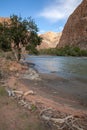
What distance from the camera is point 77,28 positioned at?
561ft

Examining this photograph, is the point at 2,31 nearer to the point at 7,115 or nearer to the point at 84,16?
the point at 7,115

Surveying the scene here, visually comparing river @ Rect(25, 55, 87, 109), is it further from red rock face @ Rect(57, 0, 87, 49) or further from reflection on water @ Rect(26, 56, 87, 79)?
red rock face @ Rect(57, 0, 87, 49)

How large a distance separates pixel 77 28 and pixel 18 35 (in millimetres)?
134580

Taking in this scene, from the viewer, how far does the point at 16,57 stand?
40094 millimetres

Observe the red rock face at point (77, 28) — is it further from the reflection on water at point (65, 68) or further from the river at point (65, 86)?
the river at point (65, 86)

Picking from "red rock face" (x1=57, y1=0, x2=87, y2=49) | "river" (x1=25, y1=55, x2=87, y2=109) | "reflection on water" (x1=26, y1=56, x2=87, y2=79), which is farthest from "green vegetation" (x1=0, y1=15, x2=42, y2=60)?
"red rock face" (x1=57, y1=0, x2=87, y2=49)

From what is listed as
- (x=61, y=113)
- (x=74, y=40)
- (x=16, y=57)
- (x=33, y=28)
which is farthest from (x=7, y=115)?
(x=74, y=40)

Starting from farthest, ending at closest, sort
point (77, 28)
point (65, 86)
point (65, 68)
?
point (77, 28) → point (65, 68) → point (65, 86)

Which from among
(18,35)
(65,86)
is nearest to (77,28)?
(18,35)

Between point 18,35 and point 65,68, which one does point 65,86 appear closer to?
point 65,68

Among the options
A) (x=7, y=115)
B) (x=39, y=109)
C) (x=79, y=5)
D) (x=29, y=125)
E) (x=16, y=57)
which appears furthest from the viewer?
(x=79, y=5)

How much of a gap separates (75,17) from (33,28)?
14393 centimetres

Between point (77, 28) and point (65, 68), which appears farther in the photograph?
point (77, 28)

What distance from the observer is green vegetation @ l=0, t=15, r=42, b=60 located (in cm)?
4106
